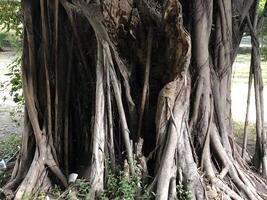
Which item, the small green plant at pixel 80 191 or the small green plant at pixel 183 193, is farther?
the small green plant at pixel 80 191

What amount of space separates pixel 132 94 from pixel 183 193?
92cm

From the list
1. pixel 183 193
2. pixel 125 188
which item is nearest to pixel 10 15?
pixel 125 188

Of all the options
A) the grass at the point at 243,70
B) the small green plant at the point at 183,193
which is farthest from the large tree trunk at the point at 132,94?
the grass at the point at 243,70

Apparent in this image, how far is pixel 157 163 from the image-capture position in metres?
3.85

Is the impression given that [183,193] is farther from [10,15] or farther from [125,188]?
[10,15]

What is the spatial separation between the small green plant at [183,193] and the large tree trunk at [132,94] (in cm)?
4

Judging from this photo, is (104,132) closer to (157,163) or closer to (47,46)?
(157,163)

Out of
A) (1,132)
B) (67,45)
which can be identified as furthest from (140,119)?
(1,132)

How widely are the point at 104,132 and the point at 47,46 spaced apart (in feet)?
2.88

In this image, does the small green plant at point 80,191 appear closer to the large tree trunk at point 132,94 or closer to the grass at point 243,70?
the large tree trunk at point 132,94

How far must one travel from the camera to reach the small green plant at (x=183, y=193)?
3.58 metres

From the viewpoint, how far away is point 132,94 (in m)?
4.14

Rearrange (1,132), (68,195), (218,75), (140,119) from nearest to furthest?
(68,195), (140,119), (218,75), (1,132)

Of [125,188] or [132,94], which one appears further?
[132,94]
